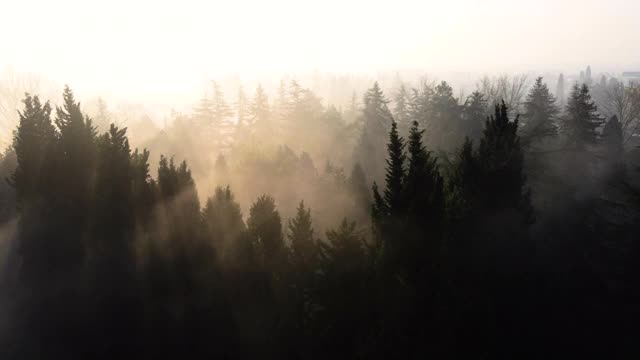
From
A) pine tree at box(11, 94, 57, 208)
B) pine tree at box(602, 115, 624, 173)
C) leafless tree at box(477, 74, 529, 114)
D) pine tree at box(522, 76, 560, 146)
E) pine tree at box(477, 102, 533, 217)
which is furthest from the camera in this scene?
leafless tree at box(477, 74, 529, 114)

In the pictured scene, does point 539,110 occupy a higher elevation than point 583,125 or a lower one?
higher

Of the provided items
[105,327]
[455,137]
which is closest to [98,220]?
[105,327]

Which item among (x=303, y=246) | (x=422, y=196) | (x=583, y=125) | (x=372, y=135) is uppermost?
(x=422, y=196)

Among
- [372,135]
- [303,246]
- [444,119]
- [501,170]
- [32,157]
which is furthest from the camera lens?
[372,135]

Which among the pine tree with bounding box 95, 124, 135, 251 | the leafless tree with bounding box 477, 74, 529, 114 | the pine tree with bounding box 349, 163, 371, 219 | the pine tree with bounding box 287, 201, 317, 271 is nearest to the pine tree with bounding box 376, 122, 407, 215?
the pine tree with bounding box 287, 201, 317, 271

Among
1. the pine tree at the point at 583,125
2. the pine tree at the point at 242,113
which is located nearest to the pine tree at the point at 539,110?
the pine tree at the point at 583,125

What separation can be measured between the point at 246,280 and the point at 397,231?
8.39 meters

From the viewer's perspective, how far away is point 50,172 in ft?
89.9

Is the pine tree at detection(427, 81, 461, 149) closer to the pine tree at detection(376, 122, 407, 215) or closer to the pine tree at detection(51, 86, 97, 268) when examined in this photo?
the pine tree at detection(376, 122, 407, 215)

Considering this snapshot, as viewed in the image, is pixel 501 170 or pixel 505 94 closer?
pixel 501 170

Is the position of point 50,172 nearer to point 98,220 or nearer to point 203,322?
point 98,220

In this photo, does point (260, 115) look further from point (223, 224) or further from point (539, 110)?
point (223, 224)

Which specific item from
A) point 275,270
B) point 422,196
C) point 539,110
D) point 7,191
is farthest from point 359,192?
point 539,110

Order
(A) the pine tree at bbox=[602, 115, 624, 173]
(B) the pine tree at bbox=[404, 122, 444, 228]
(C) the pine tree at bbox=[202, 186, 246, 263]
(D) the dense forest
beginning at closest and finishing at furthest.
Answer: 1. (D) the dense forest
2. (B) the pine tree at bbox=[404, 122, 444, 228]
3. (C) the pine tree at bbox=[202, 186, 246, 263]
4. (A) the pine tree at bbox=[602, 115, 624, 173]
